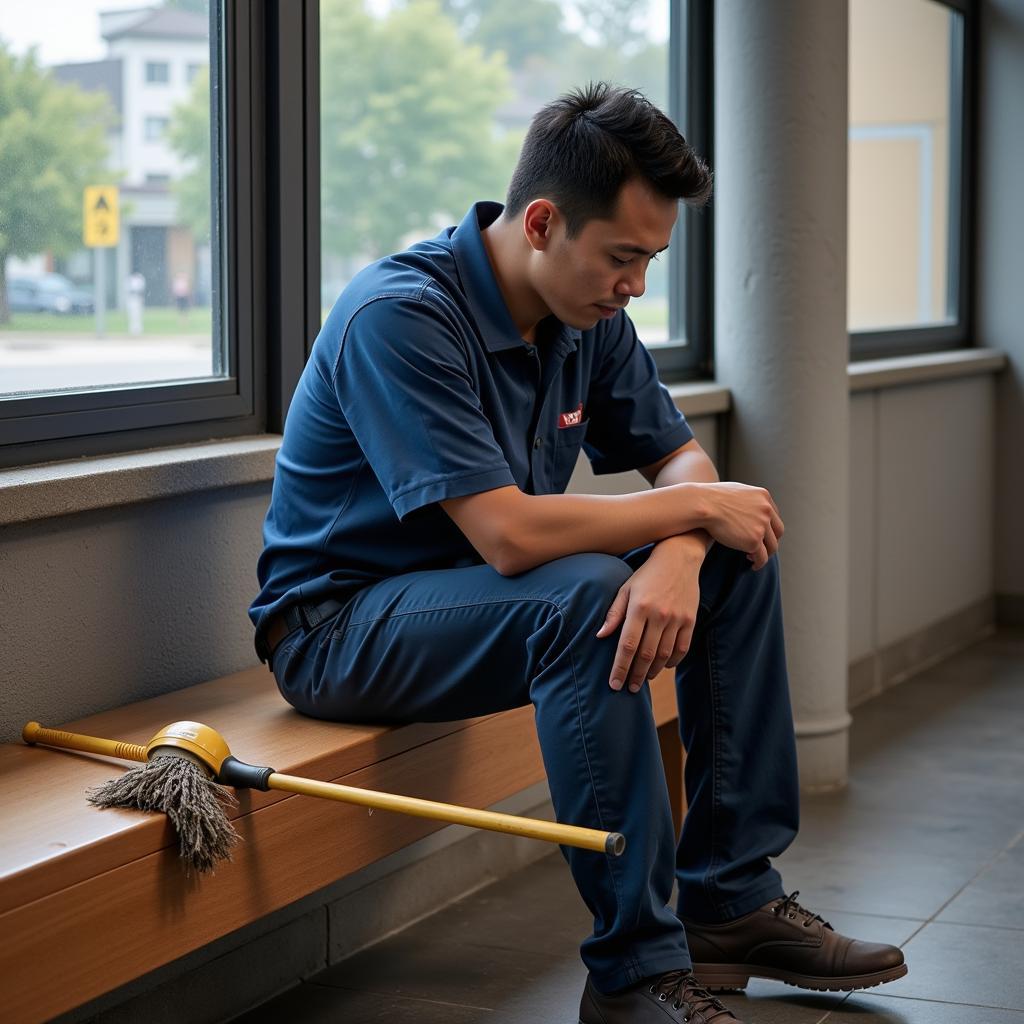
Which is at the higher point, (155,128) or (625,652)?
(155,128)

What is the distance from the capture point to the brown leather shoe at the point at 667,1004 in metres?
1.83

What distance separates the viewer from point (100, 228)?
224cm

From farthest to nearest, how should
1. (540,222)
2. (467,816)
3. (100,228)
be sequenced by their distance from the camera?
(100,228)
(540,222)
(467,816)

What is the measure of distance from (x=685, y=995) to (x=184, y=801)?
0.63 meters

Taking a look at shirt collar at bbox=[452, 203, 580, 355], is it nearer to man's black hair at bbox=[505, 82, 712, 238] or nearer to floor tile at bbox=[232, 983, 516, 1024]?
man's black hair at bbox=[505, 82, 712, 238]

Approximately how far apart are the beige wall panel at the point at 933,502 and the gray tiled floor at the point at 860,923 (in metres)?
0.86

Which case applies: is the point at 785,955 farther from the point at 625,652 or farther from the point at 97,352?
the point at 97,352

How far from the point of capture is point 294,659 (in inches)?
80.6

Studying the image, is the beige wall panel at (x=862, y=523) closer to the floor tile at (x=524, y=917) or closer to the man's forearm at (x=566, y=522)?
the floor tile at (x=524, y=917)

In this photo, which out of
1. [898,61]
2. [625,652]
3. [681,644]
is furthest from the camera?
[898,61]

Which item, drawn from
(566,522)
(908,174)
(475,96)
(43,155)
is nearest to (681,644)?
(566,522)

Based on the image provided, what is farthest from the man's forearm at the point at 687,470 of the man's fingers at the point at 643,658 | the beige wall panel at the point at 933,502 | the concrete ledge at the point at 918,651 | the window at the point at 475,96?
the beige wall panel at the point at 933,502

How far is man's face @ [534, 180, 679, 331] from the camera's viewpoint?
198cm

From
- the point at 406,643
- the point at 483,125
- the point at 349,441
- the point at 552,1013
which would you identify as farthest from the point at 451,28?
the point at 552,1013
